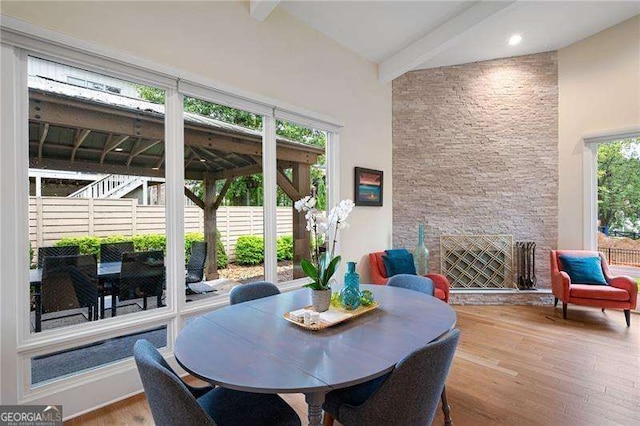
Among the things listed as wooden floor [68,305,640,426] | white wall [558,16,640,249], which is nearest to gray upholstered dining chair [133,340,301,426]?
wooden floor [68,305,640,426]

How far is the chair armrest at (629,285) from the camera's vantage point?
335 centimetres

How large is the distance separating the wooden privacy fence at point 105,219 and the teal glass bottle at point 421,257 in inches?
104

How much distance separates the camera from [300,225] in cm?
357

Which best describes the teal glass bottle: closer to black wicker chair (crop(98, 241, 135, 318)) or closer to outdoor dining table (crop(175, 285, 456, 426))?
outdoor dining table (crop(175, 285, 456, 426))

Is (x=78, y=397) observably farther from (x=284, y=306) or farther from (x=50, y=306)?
(x=284, y=306)

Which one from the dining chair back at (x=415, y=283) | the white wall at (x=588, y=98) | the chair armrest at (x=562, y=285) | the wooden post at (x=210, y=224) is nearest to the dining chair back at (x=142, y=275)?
the wooden post at (x=210, y=224)

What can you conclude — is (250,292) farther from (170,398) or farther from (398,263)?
(398,263)

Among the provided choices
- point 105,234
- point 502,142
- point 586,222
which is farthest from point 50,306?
point 586,222

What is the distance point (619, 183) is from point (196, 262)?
547 centimetres

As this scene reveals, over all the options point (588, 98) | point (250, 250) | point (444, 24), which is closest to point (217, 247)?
point (250, 250)

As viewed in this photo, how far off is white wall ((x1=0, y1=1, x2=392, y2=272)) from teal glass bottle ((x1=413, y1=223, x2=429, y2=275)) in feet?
1.60

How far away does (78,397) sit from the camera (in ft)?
6.51

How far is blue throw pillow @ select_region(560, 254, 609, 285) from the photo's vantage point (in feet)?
12.2

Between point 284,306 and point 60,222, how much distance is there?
1.64m
